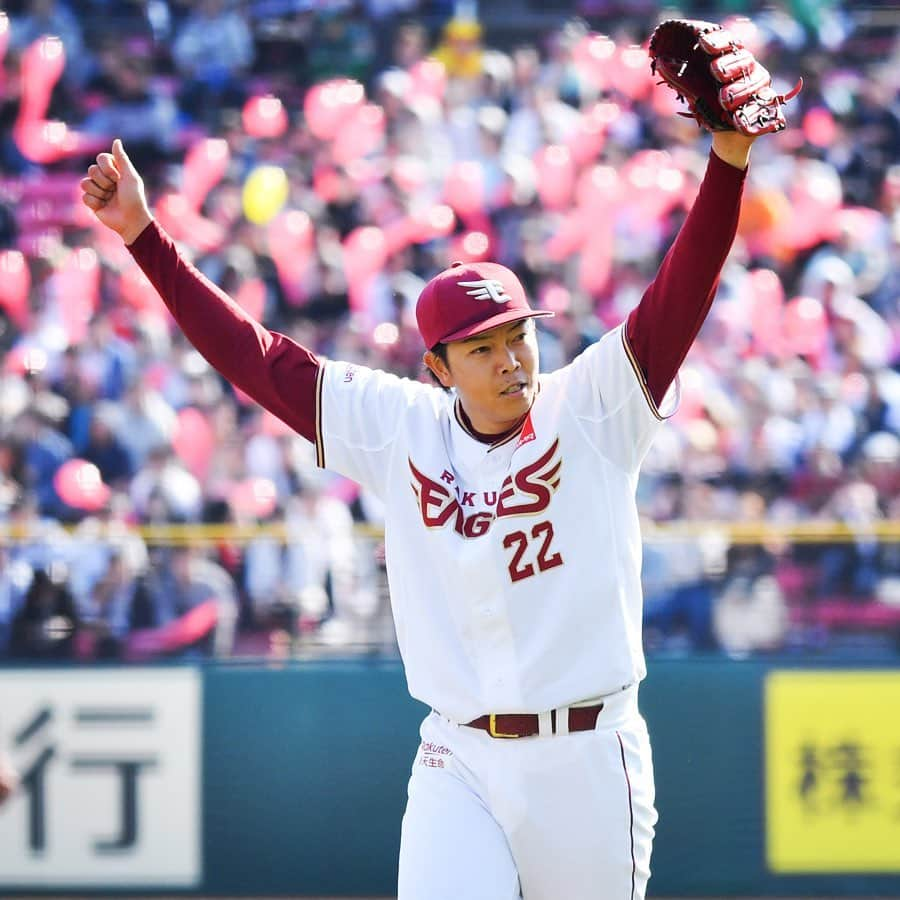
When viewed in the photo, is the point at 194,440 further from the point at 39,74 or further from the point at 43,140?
the point at 39,74

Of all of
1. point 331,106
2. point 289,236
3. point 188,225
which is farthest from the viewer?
point 331,106

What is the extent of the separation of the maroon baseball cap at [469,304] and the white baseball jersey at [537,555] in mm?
195

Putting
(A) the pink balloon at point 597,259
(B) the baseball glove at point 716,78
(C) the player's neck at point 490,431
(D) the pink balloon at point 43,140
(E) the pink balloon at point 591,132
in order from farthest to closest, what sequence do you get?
(D) the pink balloon at point 43,140
(E) the pink balloon at point 591,132
(A) the pink balloon at point 597,259
(C) the player's neck at point 490,431
(B) the baseball glove at point 716,78

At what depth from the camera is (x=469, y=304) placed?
3.52 meters

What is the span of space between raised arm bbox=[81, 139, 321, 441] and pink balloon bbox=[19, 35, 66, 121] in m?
8.08

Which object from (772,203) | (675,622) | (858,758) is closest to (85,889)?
(675,622)

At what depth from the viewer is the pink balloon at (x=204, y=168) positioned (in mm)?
10883

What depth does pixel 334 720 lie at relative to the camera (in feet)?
23.3

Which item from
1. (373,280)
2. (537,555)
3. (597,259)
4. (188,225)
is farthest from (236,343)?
(188,225)

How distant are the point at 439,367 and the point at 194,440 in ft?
17.1

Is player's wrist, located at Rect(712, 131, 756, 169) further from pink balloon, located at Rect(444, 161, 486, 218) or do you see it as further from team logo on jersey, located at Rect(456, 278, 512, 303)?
pink balloon, located at Rect(444, 161, 486, 218)

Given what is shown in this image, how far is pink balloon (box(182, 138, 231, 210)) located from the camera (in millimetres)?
10883

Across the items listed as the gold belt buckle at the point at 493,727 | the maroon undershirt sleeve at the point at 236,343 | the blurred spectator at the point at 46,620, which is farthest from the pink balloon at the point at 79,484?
the gold belt buckle at the point at 493,727

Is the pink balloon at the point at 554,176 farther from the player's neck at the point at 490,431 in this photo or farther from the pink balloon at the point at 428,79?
the player's neck at the point at 490,431
